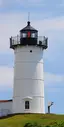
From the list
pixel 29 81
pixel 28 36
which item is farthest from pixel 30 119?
pixel 28 36

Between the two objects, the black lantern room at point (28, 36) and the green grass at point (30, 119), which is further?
the black lantern room at point (28, 36)

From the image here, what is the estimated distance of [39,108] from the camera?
223ft

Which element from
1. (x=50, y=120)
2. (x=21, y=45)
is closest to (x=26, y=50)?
(x=21, y=45)

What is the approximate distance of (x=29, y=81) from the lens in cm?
6744

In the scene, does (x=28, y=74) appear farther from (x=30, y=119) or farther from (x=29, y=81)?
(x=30, y=119)

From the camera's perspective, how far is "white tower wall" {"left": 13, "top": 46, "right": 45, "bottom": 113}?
6762 cm

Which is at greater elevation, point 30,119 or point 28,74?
point 28,74

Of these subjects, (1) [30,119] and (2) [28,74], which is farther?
(2) [28,74]

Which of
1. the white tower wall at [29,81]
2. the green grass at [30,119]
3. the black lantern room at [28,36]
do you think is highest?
the black lantern room at [28,36]

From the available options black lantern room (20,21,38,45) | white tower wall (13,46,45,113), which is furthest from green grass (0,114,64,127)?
black lantern room (20,21,38,45)

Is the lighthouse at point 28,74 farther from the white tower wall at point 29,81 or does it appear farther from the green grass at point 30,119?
the green grass at point 30,119

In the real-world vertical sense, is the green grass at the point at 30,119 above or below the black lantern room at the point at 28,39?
below

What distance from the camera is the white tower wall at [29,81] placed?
67625 mm

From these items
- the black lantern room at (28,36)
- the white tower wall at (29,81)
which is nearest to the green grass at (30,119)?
the white tower wall at (29,81)
